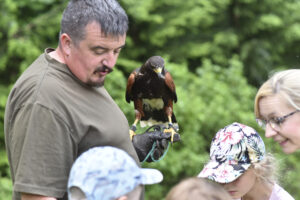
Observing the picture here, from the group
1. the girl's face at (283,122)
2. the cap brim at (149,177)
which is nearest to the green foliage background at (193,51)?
the girl's face at (283,122)

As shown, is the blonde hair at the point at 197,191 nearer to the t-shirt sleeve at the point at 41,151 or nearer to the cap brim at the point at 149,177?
the cap brim at the point at 149,177

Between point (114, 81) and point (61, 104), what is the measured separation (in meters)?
3.18

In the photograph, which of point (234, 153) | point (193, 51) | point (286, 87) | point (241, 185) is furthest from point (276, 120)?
point (193, 51)

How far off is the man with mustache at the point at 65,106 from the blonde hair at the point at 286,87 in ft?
2.30

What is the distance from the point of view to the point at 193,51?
6406 millimetres

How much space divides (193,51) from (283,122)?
434 centimetres

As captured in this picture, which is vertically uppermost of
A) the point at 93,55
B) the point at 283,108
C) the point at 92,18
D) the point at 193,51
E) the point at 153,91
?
the point at 92,18

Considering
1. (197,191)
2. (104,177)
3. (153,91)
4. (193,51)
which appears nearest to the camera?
(104,177)

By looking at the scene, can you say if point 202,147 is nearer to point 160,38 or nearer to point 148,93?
point 160,38

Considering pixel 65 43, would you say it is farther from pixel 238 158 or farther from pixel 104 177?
pixel 238 158

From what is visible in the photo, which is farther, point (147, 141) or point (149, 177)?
point (147, 141)

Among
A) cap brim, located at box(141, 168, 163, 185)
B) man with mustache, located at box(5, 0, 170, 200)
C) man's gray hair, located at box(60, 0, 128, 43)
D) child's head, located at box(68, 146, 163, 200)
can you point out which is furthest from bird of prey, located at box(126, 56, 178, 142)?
child's head, located at box(68, 146, 163, 200)

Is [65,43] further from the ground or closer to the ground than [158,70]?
further from the ground

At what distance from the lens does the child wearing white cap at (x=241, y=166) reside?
2.24m
